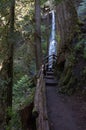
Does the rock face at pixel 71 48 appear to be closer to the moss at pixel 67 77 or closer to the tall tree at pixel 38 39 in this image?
the moss at pixel 67 77

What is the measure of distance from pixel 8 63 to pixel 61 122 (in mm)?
5471

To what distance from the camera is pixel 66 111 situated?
29.5ft

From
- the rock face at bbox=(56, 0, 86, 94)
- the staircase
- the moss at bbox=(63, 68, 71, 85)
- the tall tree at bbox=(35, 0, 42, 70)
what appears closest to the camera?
the rock face at bbox=(56, 0, 86, 94)

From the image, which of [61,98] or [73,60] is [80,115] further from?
[73,60]

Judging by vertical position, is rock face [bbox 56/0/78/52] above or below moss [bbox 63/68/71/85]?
above

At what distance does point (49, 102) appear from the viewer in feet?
32.8

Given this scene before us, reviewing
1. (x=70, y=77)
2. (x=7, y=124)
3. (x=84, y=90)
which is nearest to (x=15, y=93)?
(x=7, y=124)

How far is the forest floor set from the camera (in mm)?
7662

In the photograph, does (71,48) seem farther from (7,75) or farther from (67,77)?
(7,75)

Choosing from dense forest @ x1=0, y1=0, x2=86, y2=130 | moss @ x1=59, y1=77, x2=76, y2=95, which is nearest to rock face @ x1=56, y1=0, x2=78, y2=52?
dense forest @ x1=0, y1=0, x2=86, y2=130

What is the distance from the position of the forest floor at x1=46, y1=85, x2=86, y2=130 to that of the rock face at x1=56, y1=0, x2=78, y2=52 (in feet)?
13.1

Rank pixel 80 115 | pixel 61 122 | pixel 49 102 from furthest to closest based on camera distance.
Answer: pixel 49 102, pixel 80 115, pixel 61 122

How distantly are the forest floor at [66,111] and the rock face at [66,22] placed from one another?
3979 millimetres

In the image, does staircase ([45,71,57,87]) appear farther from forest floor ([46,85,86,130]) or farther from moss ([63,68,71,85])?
forest floor ([46,85,86,130])
